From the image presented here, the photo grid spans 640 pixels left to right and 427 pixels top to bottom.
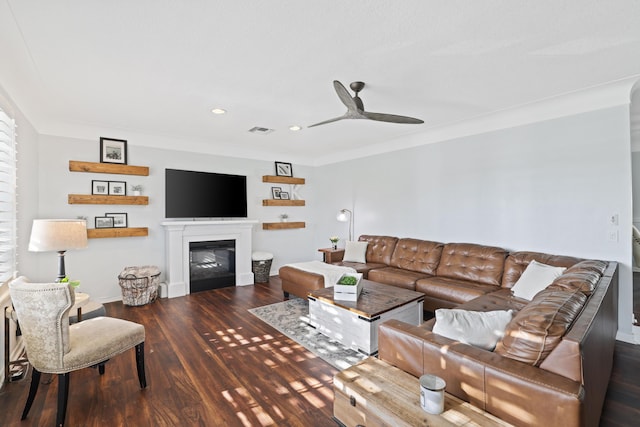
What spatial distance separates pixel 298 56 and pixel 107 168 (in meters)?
3.48

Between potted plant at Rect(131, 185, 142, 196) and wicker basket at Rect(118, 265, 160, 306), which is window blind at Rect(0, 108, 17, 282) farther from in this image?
potted plant at Rect(131, 185, 142, 196)

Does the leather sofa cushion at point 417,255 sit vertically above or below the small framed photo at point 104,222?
below

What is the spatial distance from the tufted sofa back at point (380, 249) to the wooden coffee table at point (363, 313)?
140 cm

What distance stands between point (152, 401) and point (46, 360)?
71 centimetres

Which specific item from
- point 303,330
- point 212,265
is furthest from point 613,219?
point 212,265

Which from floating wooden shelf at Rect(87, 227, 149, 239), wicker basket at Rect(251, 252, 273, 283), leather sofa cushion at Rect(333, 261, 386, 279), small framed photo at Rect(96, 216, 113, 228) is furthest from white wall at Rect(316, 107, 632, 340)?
small framed photo at Rect(96, 216, 113, 228)

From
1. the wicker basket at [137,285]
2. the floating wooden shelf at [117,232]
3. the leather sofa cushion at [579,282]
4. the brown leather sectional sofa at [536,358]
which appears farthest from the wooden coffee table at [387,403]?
the floating wooden shelf at [117,232]

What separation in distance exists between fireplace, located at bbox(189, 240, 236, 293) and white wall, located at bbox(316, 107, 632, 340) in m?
2.60

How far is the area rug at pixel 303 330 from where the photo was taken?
2.71m

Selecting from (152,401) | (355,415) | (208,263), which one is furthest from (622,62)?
(208,263)

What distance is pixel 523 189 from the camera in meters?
3.71

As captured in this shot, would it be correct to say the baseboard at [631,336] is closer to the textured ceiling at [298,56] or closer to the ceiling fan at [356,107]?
the textured ceiling at [298,56]

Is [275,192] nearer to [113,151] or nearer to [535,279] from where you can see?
[113,151]

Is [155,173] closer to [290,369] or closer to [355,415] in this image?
[290,369]
